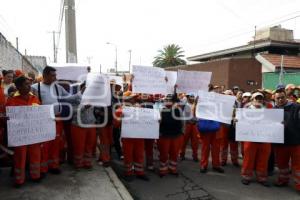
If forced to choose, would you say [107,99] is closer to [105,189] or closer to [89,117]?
[89,117]

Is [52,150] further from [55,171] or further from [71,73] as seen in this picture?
[71,73]

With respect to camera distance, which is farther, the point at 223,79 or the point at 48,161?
the point at 223,79

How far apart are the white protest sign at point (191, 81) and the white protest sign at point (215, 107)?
1.00 ft

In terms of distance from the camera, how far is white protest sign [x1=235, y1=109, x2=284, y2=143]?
20.9 ft

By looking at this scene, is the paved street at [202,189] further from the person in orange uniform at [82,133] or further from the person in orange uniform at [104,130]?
the person in orange uniform at [82,133]

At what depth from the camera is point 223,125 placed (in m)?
7.79

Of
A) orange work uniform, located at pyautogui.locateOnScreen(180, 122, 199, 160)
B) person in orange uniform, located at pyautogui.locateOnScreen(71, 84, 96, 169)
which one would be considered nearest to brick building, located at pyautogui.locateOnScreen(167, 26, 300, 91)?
orange work uniform, located at pyautogui.locateOnScreen(180, 122, 199, 160)

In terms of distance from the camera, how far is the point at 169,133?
672 centimetres

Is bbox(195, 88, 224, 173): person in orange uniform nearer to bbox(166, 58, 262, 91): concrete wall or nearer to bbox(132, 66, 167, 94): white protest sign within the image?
bbox(132, 66, 167, 94): white protest sign

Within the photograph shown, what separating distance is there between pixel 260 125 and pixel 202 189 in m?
1.64

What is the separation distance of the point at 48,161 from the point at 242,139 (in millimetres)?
3576

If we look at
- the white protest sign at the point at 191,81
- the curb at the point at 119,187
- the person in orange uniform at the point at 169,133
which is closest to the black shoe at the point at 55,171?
the curb at the point at 119,187

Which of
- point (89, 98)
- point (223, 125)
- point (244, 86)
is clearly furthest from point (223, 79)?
point (89, 98)

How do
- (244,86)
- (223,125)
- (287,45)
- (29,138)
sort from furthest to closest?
1. (287,45)
2. (244,86)
3. (223,125)
4. (29,138)
